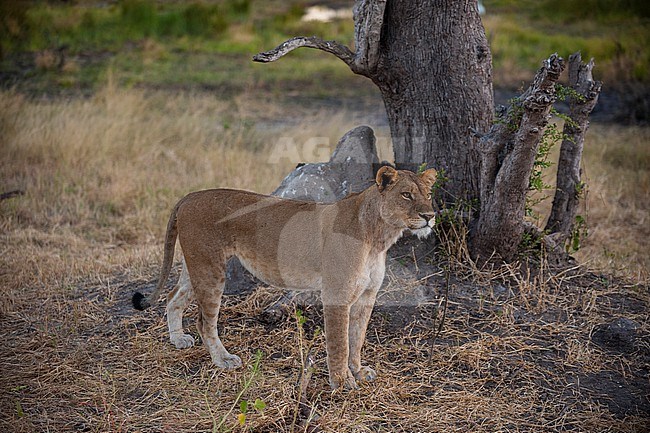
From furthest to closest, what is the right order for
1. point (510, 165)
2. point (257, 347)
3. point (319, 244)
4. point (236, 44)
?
point (236, 44) → point (510, 165) → point (257, 347) → point (319, 244)

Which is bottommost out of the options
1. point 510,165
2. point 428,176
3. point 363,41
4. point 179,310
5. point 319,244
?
point 179,310

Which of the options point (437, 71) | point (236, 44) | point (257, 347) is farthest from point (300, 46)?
point (236, 44)

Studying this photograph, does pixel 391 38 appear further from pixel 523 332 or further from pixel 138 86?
pixel 138 86

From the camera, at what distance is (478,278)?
5531 millimetres

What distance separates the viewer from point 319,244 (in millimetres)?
4332

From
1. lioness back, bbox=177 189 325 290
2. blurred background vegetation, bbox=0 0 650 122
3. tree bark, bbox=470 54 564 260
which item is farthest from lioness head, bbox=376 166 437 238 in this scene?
blurred background vegetation, bbox=0 0 650 122

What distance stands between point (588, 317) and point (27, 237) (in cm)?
508

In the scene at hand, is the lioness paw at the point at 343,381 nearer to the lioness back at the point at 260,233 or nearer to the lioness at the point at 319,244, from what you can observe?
the lioness at the point at 319,244

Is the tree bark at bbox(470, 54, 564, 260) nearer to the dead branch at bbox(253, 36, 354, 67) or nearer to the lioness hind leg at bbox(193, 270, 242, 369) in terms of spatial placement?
the dead branch at bbox(253, 36, 354, 67)

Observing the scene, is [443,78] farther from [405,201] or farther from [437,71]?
[405,201]

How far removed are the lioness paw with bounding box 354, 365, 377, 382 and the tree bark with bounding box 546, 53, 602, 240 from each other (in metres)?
2.05

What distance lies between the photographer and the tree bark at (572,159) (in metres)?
5.68

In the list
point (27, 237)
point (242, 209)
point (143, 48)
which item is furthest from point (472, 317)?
point (143, 48)

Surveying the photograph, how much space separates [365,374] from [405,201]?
1097 millimetres
